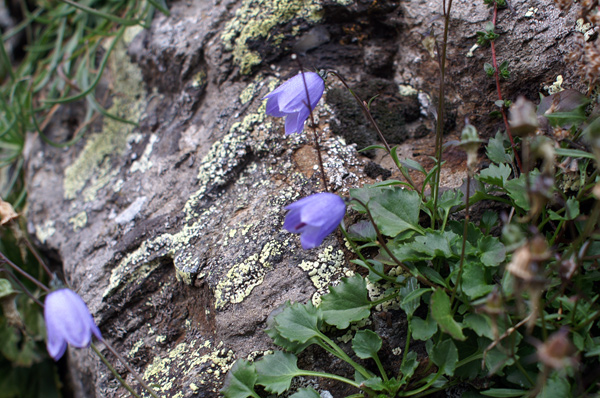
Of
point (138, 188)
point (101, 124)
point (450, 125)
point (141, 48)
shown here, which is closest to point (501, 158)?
point (450, 125)

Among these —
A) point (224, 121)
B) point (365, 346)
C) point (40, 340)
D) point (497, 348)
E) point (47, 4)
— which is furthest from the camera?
point (47, 4)

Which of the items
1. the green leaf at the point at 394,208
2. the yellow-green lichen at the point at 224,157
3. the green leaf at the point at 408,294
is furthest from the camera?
the yellow-green lichen at the point at 224,157

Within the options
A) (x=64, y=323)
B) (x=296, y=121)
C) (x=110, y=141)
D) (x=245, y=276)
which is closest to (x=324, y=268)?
(x=245, y=276)

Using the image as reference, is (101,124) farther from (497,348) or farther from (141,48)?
(497,348)

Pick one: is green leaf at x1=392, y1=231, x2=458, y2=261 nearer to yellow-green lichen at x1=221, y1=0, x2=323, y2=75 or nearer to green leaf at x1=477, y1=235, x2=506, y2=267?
green leaf at x1=477, y1=235, x2=506, y2=267

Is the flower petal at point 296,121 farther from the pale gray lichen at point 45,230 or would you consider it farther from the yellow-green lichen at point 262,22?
the pale gray lichen at point 45,230

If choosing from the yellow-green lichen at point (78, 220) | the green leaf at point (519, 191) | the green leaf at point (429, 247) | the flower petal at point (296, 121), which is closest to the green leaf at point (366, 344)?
the green leaf at point (429, 247)
